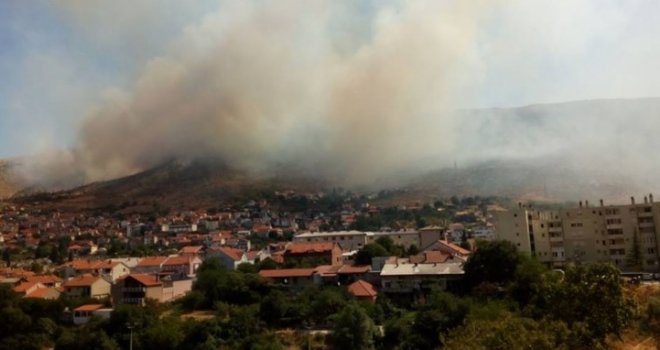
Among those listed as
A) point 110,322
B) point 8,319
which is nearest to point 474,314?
point 110,322

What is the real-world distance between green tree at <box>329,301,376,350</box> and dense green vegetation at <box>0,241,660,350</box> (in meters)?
0.05

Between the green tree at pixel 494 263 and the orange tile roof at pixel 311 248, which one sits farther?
the orange tile roof at pixel 311 248

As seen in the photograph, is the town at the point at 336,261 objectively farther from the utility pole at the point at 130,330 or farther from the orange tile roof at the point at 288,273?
the utility pole at the point at 130,330

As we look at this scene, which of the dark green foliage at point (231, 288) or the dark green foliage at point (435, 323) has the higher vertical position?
the dark green foliage at point (231, 288)

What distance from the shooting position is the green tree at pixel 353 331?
2786 centimetres

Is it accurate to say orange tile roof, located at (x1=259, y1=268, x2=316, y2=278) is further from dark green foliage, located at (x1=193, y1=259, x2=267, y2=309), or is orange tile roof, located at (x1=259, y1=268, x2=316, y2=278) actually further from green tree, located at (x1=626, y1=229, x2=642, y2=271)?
green tree, located at (x1=626, y1=229, x2=642, y2=271)

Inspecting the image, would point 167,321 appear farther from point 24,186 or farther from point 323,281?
point 24,186

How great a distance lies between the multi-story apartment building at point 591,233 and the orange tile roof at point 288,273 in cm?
1450

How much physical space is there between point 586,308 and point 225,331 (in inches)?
721

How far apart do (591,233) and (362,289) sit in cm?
1764

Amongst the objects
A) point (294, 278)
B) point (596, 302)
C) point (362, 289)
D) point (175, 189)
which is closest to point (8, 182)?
point (175, 189)

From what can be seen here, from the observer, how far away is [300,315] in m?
32.9

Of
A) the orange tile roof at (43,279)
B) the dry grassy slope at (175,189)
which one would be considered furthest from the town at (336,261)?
the dry grassy slope at (175,189)

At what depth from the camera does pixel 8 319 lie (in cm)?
3416
